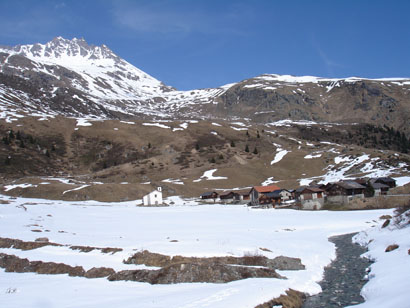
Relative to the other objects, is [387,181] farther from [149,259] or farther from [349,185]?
[149,259]

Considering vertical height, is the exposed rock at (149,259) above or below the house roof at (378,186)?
below

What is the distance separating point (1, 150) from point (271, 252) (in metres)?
149

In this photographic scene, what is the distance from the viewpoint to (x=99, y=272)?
19312 mm

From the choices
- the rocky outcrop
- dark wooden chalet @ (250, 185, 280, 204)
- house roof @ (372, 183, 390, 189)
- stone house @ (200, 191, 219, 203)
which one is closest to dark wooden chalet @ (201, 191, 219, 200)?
stone house @ (200, 191, 219, 203)

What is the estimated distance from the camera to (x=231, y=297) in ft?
47.5

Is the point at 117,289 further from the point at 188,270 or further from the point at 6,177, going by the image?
the point at 6,177

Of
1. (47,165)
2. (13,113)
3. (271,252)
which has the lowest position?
(271,252)

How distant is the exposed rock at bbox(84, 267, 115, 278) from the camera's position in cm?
1905

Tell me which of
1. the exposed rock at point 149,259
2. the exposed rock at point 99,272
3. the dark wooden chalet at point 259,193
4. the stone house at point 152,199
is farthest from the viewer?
the dark wooden chalet at point 259,193

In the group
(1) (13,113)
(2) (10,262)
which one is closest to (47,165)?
(1) (13,113)

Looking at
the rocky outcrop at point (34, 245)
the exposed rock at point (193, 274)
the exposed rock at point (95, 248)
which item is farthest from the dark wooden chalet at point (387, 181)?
the rocky outcrop at point (34, 245)

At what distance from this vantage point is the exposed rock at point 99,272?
1905 centimetres

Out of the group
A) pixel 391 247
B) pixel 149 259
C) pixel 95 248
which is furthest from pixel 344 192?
pixel 149 259

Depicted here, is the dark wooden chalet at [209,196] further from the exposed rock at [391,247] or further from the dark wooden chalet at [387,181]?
the exposed rock at [391,247]
